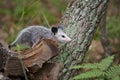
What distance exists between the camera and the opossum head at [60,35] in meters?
5.63

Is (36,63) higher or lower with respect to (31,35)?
lower

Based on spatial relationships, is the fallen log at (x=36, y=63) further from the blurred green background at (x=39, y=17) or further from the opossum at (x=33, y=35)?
the blurred green background at (x=39, y=17)

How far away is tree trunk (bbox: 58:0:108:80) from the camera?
5512 mm

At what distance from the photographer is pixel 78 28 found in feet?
18.7

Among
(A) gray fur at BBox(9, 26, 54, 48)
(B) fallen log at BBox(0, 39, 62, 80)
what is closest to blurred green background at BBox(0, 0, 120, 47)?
(A) gray fur at BBox(9, 26, 54, 48)

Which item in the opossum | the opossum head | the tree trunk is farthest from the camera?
the opossum

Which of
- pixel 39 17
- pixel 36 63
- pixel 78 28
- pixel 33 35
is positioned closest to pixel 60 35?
pixel 33 35

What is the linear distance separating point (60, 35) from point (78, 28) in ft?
1.86

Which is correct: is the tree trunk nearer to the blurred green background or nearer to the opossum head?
the opossum head

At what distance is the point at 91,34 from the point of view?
225 inches

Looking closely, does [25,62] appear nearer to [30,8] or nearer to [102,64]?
[102,64]

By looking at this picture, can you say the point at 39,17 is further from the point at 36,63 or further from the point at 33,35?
the point at 36,63

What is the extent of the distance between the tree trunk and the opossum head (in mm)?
74

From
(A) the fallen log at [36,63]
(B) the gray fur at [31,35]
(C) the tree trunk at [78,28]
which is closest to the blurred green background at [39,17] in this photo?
→ (B) the gray fur at [31,35]
